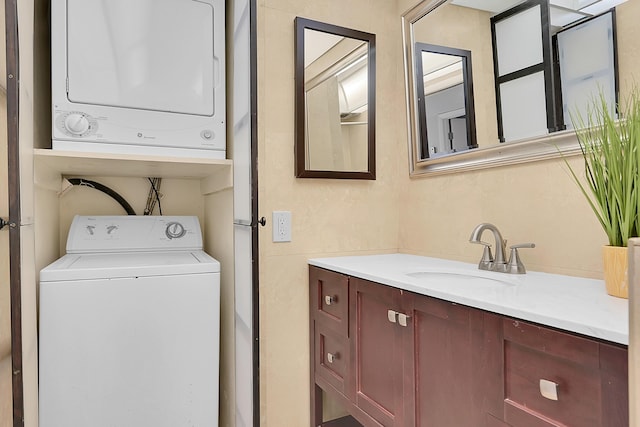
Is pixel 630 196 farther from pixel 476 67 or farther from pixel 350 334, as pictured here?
pixel 350 334

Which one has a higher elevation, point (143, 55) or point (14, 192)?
point (143, 55)

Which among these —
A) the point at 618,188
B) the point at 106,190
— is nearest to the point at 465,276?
the point at 618,188

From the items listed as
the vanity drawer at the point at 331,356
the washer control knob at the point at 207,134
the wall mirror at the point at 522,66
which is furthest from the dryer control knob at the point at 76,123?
the wall mirror at the point at 522,66

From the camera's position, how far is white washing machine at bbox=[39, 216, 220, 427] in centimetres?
133

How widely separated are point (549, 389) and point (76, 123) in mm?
1689

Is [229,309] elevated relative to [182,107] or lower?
lower

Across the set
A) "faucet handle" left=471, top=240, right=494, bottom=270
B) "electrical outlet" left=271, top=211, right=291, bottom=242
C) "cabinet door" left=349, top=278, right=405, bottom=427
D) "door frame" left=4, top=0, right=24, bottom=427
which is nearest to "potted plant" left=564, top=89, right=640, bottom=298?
"faucet handle" left=471, top=240, right=494, bottom=270

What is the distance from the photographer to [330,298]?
5.41ft

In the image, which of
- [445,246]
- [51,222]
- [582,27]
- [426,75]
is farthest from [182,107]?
[582,27]

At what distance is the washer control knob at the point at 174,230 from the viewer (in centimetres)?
187

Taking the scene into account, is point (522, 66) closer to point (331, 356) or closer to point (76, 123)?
point (331, 356)

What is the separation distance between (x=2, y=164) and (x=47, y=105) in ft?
2.49

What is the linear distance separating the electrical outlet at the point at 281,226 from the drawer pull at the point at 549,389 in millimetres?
1170

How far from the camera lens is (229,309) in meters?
1.70
